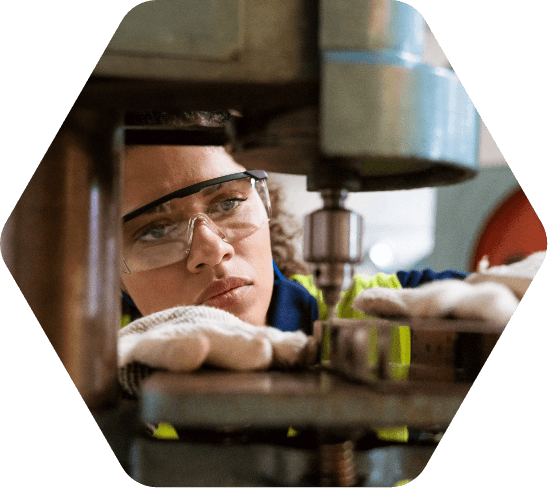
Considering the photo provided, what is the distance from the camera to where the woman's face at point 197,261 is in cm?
57

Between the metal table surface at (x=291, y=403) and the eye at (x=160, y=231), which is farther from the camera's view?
the eye at (x=160, y=231)

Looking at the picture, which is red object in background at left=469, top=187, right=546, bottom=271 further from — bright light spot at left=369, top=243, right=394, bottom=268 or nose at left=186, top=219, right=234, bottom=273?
nose at left=186, top=219, right=234, bottom=273

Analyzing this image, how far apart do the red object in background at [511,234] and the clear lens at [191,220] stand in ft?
A: 0.78

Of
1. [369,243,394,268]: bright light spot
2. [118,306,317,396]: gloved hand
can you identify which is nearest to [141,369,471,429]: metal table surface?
[118,306,317,396]: gloved hand

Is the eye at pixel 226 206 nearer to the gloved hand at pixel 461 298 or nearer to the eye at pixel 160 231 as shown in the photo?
the eye at pixel 160 231

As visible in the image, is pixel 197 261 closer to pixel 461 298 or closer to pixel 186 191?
pixel 186 191

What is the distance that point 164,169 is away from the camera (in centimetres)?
57

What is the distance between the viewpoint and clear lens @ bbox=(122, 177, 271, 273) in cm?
58

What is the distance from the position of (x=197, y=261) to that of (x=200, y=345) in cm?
10

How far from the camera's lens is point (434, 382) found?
0.53 m

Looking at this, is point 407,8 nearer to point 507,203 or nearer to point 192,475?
point 507,203

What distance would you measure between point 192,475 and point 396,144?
36 cm

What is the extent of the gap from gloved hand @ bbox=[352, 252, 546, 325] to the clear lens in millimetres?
143

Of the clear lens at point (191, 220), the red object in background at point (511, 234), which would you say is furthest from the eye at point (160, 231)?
the red object in background at point (511, 234)
